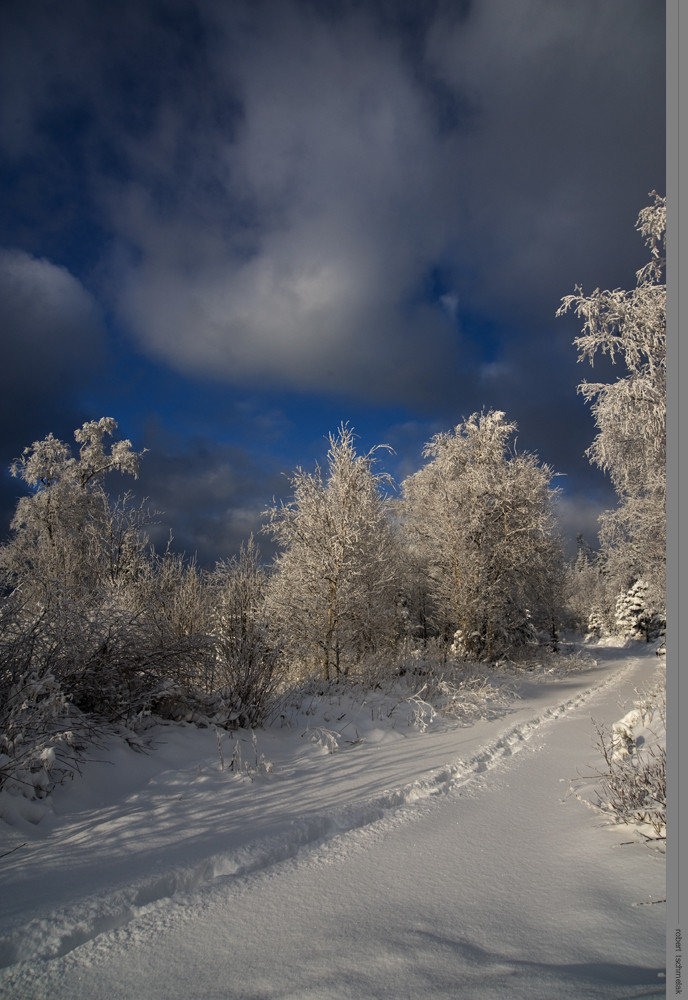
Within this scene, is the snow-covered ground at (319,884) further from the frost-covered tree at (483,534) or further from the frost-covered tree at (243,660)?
the frost-covered tree at (483,534)

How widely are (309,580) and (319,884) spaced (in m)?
7.61

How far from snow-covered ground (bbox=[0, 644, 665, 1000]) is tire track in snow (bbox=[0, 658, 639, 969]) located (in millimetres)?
12

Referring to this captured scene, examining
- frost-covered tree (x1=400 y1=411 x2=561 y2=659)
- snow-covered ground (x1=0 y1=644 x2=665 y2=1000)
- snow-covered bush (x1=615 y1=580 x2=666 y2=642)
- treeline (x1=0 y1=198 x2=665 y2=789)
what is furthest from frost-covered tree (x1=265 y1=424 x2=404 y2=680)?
snow-covered bush (x1=615 y1=580 x2=666 y2=642)

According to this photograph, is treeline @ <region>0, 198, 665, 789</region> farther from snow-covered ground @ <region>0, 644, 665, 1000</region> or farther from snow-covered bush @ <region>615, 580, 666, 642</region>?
snow-covered bush @ <region>615, 580, 666, 642</region>

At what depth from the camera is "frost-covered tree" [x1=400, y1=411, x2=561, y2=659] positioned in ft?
59.0

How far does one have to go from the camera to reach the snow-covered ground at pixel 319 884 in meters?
2.02

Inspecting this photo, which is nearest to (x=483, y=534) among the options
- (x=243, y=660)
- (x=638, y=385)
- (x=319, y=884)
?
(x=638, y=385)

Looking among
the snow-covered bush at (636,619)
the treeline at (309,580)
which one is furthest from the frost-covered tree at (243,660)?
the snow-covered bush at (636,619)

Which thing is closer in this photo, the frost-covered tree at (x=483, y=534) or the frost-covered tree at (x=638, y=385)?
the frost-covered tree at (x=638, y=385)

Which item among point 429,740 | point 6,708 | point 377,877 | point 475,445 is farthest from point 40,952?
point 475,445

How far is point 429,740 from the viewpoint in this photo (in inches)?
291

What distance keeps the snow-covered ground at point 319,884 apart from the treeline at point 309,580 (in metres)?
0.83

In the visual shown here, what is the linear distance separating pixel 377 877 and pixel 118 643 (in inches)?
159

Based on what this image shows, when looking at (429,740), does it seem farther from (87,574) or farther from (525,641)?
(525,641)
